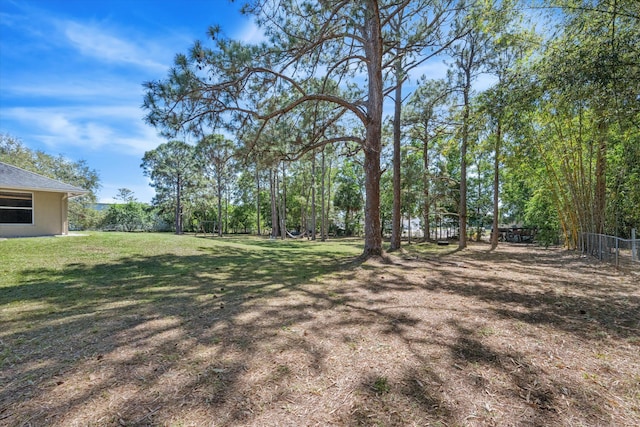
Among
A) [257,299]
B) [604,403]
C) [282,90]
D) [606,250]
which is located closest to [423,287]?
[257,299]

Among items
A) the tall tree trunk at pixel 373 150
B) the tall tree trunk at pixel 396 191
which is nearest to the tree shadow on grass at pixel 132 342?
the tall tree trunk at pixel 373 150

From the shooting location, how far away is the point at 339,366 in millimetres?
2275

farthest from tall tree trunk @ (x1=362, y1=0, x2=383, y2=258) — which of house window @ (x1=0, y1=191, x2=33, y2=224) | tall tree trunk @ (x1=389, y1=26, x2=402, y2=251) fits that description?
house window @ (x1=0, y1=191, x2=33, y2=224)

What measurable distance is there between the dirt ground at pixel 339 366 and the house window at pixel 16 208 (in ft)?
32.5

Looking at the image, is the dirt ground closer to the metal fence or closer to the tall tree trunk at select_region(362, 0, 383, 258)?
the tall tree trunk at select_region(362, 0, 383, 258)

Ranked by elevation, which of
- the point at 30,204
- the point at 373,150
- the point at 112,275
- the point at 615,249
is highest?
the point at 373,150

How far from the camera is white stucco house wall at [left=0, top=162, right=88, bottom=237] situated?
9789 millimetres

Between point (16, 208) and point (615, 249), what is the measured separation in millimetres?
18138

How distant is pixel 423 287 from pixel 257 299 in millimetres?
2774

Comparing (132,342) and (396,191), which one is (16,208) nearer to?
(132,342)

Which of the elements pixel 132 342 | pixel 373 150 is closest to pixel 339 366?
pixel 132 342

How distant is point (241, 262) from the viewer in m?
8.02

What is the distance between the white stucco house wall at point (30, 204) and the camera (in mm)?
9789

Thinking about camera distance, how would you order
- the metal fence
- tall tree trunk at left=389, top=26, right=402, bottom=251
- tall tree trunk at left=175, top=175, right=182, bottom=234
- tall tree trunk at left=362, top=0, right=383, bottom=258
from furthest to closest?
1. tall tree trunk at left=175, top=175, right=182, bottom=234
2. tall tree trunk at left=389, top=26, right=402, bottom=251
3. tall tree trunk at left=362, top=0, right=383, bottom=258
4. the metal fence
